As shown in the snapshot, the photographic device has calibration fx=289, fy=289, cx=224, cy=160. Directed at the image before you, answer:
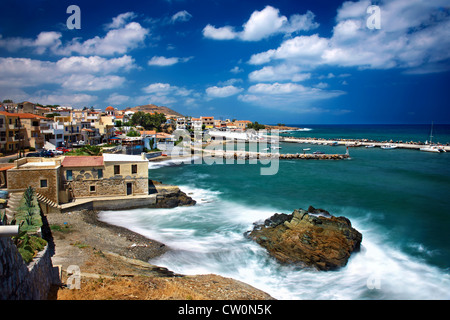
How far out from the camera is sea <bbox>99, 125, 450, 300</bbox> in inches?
516

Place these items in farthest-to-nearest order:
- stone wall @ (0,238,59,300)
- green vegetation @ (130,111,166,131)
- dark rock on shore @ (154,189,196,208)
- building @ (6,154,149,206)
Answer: green vegetation @ (130,111,166,131), dark rock on shore @ (154,189,196,208), building @ (6,154,149,206), stone wall @ (0,238,59,300)

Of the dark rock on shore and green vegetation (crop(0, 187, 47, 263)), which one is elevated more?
green vegetation (crop(0, 187, 47, 263))

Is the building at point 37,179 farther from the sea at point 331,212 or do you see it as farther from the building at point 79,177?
the sea at point 331,212

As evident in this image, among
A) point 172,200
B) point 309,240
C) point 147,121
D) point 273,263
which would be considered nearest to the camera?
point 273,263

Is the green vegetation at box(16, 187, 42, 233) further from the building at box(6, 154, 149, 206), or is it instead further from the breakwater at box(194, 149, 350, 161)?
the breakwater at box(194, 149, 350, 161)

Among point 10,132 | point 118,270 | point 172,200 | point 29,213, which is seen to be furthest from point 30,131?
point 118,270

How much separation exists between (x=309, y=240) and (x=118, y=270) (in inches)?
381

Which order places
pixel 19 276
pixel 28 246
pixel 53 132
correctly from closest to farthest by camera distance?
pixel 19 276 < pixel 28 246 < pixel 53 132

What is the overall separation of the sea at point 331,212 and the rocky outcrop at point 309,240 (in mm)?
475

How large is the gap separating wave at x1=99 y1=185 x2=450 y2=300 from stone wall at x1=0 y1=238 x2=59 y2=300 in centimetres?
682

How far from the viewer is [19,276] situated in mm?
5469

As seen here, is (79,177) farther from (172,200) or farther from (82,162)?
(172,200)

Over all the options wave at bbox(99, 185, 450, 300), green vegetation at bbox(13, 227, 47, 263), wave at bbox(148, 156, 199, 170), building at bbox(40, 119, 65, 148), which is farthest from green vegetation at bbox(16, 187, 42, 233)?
building at bbox(40, 119, 65, 148)
